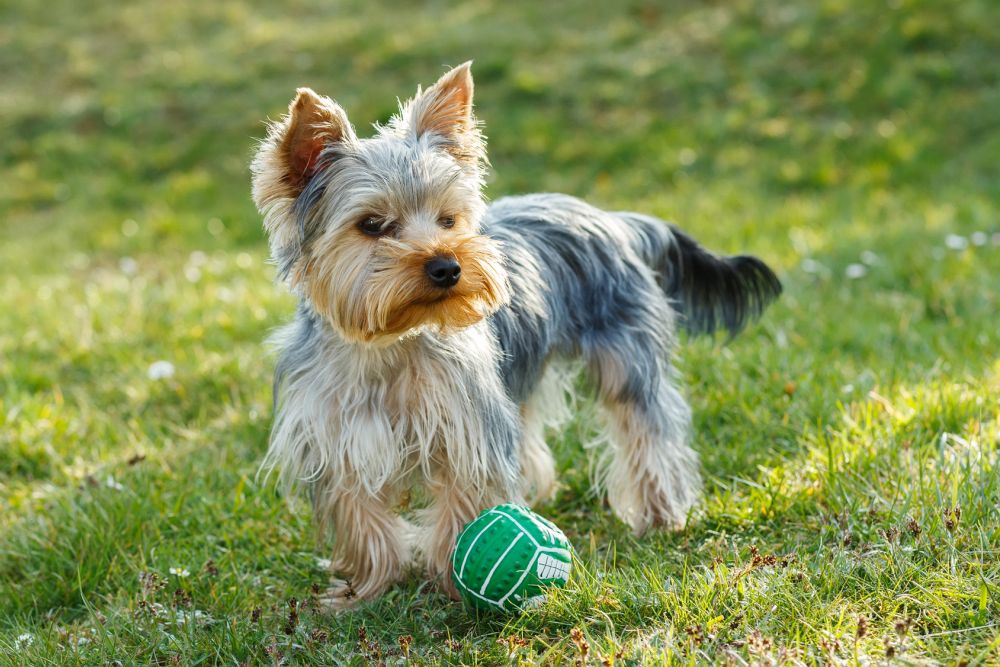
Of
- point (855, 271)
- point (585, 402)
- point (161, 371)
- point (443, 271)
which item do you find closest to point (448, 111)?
point (443, 271)

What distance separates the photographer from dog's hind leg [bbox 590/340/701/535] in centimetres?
433

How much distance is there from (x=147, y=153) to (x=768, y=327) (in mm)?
9014

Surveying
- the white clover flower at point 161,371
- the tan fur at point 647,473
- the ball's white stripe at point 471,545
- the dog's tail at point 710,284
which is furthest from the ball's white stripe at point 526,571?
the white clover flower at point 161,371

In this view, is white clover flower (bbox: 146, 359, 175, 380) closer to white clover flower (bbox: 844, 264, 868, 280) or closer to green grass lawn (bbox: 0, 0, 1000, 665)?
green grass lawn (bbox: 0, 0, 1000, 665)

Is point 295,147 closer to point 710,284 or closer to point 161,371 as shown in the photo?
point 710,284

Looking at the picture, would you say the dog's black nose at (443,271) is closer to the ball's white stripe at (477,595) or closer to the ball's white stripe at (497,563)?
the ball's white stripe at (497,563)

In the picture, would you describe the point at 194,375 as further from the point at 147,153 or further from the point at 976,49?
the point at 976,49

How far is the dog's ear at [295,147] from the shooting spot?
3578 millimetres

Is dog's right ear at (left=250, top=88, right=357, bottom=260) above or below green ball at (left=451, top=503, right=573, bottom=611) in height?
above

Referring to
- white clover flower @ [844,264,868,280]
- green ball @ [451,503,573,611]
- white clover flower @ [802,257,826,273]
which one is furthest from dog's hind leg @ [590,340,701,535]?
white clover flower @ [802,257,826,273]

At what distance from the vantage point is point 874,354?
5.64 metres

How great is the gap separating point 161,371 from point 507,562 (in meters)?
3.08

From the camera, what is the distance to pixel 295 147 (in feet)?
12.0

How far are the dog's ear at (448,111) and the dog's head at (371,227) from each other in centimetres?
9
